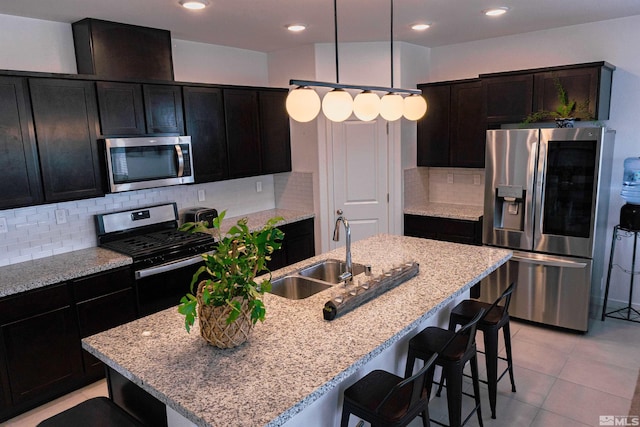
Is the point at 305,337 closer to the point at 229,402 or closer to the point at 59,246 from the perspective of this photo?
the point at 229,402

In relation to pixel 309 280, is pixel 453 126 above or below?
above

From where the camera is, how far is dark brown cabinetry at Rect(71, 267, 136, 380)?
3029 mm

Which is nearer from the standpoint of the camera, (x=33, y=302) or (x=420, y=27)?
(x=33, y=302)

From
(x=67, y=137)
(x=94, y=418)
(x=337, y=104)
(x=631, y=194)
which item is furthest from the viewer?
(x=631, y=194)

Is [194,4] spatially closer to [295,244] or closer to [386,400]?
[295,244]

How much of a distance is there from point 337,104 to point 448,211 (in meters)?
2.67

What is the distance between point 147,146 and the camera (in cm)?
351

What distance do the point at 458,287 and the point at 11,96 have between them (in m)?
2.98

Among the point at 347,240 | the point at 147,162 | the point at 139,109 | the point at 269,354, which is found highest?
the point at 139,109

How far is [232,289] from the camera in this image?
5.63 ft

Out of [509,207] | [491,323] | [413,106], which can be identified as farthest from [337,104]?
[509,207]

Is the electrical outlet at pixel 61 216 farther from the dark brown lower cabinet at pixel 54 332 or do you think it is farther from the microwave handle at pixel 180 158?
the microwave handle at pixel 180 158

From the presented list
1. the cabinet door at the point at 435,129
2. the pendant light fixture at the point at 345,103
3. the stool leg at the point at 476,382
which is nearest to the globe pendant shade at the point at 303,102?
the pendant light fixture at the point at 345,103

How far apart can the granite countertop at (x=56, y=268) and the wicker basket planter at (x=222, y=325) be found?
5.36ft
